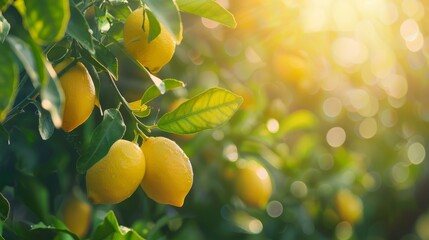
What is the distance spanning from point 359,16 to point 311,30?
252 mm

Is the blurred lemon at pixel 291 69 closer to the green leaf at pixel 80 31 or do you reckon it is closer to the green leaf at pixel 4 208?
the green leaf at pixel 4 208

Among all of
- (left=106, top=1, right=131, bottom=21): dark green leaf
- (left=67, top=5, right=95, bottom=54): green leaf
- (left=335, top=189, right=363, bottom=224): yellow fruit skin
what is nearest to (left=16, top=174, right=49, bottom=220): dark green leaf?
(left=106, top=1, right=131, bottom=21): dark green leaf

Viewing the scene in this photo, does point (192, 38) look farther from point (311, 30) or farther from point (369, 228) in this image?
point (369, 228)

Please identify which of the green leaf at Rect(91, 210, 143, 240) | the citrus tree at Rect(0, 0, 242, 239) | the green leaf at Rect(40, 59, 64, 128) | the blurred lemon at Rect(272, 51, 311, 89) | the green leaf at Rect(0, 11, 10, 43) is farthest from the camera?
the blurred lemon at Rect(272, 51, 311, 89)

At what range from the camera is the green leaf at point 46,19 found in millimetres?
663

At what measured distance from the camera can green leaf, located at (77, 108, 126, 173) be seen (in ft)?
2.96

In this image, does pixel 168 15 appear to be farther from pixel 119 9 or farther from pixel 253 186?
pixel 253 186

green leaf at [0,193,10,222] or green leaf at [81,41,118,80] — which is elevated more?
green leaf at [81,41,118,80]

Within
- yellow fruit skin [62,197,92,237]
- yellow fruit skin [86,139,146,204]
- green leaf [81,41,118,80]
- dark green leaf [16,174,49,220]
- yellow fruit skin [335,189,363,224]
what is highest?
green leaf [81,41,118,80]

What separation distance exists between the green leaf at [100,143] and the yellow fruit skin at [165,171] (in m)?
0.07

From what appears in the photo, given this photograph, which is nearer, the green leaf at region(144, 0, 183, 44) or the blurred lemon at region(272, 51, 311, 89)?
the green leaf at region(144, 0, 183, 44)

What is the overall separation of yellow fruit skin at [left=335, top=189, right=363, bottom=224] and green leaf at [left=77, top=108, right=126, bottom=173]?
1.64 metres

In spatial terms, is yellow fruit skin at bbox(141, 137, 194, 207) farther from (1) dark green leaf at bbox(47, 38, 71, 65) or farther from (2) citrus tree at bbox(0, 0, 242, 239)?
(1) dark green leaf at bbox(47, 38, 71, 65)

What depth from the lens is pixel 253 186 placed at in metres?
1.80
